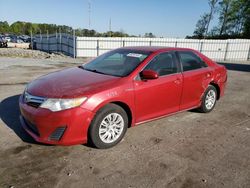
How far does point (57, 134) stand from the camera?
346 centimetres

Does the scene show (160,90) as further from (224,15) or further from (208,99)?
(224,15)

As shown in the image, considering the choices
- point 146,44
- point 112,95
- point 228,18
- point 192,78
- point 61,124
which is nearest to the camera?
point 61,124

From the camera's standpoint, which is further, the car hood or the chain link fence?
the chain link fence

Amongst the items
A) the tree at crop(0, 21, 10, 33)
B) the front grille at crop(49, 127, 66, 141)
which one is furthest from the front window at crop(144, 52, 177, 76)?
the tree at crop(0, 21, 10, 33)

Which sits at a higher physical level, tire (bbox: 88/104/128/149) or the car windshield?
the car windshield

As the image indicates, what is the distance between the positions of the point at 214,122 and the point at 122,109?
2.35 metres

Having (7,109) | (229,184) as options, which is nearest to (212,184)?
(229,184)

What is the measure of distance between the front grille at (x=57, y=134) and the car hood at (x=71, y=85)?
1.50ft

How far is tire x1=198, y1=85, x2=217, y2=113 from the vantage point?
550 centimetres

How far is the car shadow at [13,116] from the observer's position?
414 cm

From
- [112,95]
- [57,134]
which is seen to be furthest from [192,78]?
[57,134]

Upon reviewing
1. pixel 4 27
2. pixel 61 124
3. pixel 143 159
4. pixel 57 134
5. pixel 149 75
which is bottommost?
pixel 143 159

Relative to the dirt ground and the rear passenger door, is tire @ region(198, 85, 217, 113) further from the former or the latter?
the dirt ground

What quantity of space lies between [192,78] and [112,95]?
2.02m
